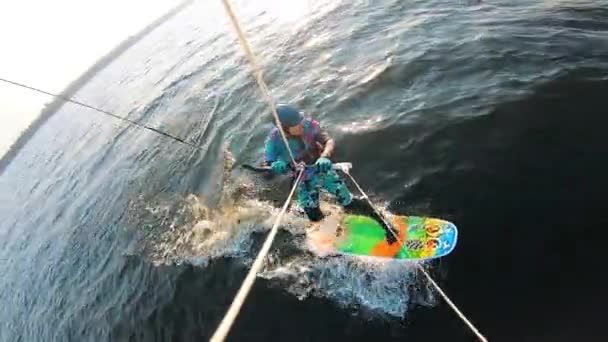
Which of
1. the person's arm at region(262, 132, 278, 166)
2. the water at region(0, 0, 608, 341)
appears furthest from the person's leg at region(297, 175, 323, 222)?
the water at region(0, 0, 608, 341)

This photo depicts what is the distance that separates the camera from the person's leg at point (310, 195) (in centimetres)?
977

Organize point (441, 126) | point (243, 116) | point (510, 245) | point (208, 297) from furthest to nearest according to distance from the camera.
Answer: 1. point (243, 116)
2. point (441, 126)
3. point (208, 297)
4. point (510, 245)

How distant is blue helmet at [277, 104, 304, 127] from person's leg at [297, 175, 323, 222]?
1354 millimetres

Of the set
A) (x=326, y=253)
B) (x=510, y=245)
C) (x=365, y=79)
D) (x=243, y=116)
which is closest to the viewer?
(x=510, y=245)

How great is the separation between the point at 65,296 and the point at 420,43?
1719 cm

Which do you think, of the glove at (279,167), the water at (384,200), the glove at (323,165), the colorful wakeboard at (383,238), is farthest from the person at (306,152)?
the water at (384,200)

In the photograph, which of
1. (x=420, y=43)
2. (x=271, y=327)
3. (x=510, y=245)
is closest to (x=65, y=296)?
(x=271, y=327)

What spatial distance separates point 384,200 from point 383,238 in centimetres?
158

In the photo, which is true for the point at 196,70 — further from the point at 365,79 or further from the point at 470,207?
the point at 470,207

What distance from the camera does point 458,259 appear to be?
28.2 feet

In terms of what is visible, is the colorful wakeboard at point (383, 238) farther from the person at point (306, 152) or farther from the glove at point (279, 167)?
the glove at point (279, 167)

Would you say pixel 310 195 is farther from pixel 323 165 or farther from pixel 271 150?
pixel 323 165

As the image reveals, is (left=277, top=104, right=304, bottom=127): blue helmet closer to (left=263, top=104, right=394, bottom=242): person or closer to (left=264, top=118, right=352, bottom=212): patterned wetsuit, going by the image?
(left=263, top=104, right=394, bottom=242): person

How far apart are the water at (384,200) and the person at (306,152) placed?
1612 mm
